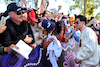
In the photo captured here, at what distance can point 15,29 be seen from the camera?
6.46ft

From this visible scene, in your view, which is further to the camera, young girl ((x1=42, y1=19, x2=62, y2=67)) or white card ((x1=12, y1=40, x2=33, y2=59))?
young girl ((x1=42, y1=19, x2=62, y2=67))

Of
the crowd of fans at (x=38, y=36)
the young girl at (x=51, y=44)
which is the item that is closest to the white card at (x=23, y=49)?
the crowd of fans at (x=38, y=36)

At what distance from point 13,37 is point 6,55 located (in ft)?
1.22

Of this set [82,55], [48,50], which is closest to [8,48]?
[48,50]

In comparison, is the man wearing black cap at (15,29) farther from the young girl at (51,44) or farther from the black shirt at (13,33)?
the young girl at (51,44)

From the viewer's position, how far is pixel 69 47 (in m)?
2.96

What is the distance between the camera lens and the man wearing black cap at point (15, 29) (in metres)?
1.85

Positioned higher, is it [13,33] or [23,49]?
[13,33]

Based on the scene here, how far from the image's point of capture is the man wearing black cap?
6.07 ft

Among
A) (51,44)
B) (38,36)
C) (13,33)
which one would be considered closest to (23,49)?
(13,33)

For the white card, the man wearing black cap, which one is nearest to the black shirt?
the man wearing black cap

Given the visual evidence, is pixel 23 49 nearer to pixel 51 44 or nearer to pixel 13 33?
pixel 13 33

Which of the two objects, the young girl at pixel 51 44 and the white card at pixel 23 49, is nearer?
the white card at pixel 23 49

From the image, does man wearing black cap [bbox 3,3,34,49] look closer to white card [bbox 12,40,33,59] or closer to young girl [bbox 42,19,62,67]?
white card [bbox 12,40,33,59]
